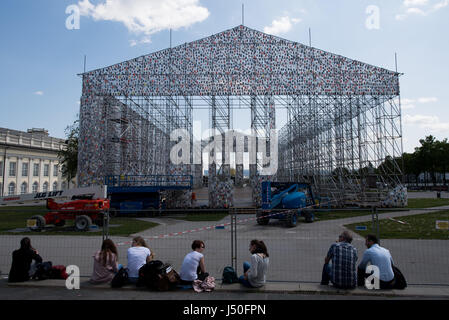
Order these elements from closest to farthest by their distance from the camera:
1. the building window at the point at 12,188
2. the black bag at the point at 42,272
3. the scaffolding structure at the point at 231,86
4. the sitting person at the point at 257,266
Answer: the sitting person at the point at 257,266 < the black bag at the point at 42,272 < the scaffolding structure at the point at 231,86 < the building window at the point at 12,188

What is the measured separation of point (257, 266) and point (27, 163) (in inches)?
1958

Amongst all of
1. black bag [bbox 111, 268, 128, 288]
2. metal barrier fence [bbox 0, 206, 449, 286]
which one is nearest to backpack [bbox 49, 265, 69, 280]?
metal barrier fence [bbox 0, 206, 449, 286]

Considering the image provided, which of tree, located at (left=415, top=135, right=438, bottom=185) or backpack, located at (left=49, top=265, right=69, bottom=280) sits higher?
tree, located at (left=415, top=135, right=438, bottom=185)

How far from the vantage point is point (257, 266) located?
209 inches

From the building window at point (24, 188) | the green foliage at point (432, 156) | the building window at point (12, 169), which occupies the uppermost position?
the green foliage at point (432, 156)

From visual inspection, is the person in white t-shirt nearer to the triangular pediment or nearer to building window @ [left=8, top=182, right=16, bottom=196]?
the triangular pediment

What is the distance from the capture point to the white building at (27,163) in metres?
42.0

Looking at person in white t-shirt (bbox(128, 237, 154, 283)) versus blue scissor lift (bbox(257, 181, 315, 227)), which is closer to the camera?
person in white t-shirt (bbox(128, 237, 154, 283))

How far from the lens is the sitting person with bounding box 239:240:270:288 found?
529 cm

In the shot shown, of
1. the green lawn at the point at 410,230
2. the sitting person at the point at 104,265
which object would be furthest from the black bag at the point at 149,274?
the green lawn at the point at 410,230

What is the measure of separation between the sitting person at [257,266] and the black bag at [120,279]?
6.92 ft

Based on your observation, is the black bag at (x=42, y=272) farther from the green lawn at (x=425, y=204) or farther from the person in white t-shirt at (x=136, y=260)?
the green lawn at (x=425, y=204)

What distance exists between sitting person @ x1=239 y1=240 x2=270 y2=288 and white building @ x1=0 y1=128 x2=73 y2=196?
4527cm
